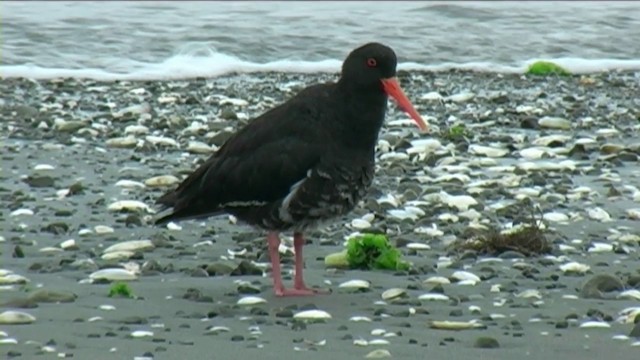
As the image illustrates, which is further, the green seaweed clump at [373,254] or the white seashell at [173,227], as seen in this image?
the white seashell at [173,227]

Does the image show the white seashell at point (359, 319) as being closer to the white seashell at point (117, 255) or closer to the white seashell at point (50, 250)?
the white seashell at point (117, 255)

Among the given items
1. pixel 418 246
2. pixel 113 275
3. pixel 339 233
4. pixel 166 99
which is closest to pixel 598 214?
pixel 418 246

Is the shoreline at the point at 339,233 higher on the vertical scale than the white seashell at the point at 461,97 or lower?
higher

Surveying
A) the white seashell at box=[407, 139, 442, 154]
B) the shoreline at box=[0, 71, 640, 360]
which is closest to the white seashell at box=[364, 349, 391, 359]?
the shoreline at box=[0, 71, 640, 360]

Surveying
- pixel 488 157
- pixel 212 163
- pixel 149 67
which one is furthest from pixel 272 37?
pixel 212 163

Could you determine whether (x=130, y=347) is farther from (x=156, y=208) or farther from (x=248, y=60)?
(x=248, y=60)

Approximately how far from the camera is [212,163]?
723cm

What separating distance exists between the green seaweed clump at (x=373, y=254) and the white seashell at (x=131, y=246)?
1.15 metres

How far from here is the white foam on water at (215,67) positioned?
57.7 feet

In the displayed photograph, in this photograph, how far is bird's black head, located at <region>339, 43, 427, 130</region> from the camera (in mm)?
7145

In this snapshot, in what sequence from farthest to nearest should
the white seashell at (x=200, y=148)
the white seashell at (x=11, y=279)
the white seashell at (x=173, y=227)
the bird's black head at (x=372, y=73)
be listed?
the white seashell at (x=200, y=148), the white seashell at (x=173, y=227), the bird's black head at (x=372, y=73), the white seashell at (x=11, y=279)

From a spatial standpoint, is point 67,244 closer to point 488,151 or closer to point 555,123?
point 488,151

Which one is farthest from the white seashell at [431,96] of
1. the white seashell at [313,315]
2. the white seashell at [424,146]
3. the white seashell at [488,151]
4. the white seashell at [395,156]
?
the white seashell at [313,315]

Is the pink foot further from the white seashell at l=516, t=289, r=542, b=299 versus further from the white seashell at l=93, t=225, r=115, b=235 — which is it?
the white seashell at l=93, t=225, r=115, b=235
